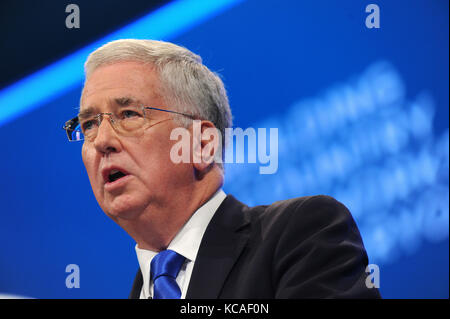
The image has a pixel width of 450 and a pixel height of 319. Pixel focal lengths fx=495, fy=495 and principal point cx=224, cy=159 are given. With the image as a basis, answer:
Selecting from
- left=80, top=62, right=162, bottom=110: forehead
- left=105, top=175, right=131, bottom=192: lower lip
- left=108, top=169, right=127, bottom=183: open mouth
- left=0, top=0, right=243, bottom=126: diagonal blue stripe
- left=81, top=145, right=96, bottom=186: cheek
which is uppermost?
left=0, top=0, right=243, bottom=126: diagonal blue stripe

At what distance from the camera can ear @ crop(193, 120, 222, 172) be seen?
1755 millimetres

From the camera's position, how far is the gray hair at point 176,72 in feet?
5.79

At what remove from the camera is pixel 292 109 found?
2363 mm

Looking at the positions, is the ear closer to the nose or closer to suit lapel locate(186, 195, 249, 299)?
suit lapel locate(186, 195, 249, 299)

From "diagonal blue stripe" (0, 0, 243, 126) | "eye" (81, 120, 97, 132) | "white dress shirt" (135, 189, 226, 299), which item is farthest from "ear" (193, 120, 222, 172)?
"diagonal blue stripe" (0, 0, 243, 126)

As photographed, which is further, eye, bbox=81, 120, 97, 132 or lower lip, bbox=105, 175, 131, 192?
eye, bbox=81, 120, 97, 132

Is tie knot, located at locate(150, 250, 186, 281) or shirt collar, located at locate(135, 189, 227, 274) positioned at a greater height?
shirt collar, located at locate(135, 189, 227, 274)

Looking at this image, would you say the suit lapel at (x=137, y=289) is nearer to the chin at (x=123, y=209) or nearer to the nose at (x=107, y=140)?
the chin at (x=123, y=209)

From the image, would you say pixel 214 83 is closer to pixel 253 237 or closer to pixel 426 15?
pixel 253 237

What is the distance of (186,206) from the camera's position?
1688 millimetres

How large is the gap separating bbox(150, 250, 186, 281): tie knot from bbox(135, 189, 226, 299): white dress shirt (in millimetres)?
17

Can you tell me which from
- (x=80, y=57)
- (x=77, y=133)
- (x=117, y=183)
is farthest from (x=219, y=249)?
(x=80, y=57)

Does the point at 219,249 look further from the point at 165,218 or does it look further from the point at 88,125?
the point at 88,125

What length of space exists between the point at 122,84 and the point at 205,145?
0.36m
